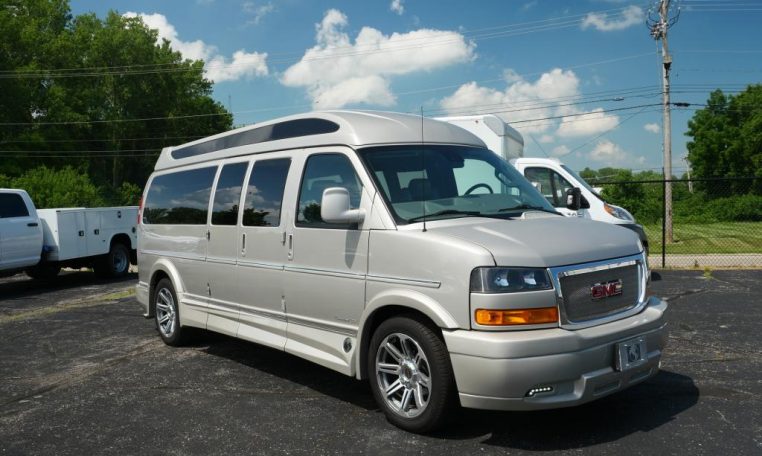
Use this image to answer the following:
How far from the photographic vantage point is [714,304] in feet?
30.2

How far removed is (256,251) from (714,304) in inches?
268

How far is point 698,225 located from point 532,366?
30359 mm

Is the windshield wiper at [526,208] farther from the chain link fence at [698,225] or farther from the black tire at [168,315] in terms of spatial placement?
the chain link fence at [698,225]

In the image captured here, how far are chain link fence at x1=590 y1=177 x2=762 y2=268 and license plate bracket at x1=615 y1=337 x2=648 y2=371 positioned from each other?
9.73 m

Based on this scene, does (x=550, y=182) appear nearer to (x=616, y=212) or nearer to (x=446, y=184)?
(x=616, y=212)

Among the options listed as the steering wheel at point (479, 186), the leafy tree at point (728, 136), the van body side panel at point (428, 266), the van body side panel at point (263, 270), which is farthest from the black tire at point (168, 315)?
the leafy tree at point (728, 136)

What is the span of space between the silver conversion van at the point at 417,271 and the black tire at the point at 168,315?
33.1 inches

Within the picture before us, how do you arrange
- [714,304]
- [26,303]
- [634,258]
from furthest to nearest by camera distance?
[26,303], [714,304], [634,258]

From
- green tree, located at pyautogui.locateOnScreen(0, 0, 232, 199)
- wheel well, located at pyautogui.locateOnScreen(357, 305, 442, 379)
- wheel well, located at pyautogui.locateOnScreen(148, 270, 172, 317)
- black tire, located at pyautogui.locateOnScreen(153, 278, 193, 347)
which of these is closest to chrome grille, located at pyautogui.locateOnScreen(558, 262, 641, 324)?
wheel well, located at pyautogui.locateOnScreen(357, 305, 442, 379)

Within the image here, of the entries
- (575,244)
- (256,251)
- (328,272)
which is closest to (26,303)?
(256,251)

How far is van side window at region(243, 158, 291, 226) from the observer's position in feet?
18.3

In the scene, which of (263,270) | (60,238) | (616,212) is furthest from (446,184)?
(60,238)

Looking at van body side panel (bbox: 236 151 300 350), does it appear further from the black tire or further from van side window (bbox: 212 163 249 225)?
the black tire

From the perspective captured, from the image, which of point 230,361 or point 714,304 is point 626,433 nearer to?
point 230,361
